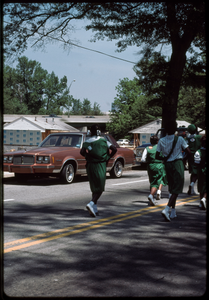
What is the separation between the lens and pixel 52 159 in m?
13.1

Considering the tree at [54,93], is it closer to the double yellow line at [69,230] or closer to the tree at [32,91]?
the tree at [32,91]

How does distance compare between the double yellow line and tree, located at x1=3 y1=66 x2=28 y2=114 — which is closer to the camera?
the double yellow line

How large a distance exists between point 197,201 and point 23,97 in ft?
308

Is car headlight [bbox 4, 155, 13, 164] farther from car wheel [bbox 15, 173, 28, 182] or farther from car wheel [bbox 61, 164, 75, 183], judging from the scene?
car wheel [bbox 61, 164, 75, 183]

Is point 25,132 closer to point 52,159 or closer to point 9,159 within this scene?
point 9,159

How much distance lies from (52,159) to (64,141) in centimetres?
175

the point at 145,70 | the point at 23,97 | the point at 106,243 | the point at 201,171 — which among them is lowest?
the point at 106,243

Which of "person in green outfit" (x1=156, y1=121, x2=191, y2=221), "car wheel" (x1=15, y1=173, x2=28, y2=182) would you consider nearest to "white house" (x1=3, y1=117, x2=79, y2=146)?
"car wheel" (x1=15, y1=173, x2=28, y2=182)

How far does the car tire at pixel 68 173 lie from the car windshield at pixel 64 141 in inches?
37.9

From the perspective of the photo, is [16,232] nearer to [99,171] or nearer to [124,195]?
[99,171]

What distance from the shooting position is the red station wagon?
519 inches

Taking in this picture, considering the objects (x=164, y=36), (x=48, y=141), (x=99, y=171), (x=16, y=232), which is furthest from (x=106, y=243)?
(x=164, y=36)

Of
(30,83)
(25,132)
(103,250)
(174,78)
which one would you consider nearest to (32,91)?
(30,83)

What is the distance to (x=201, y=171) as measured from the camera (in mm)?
8797
